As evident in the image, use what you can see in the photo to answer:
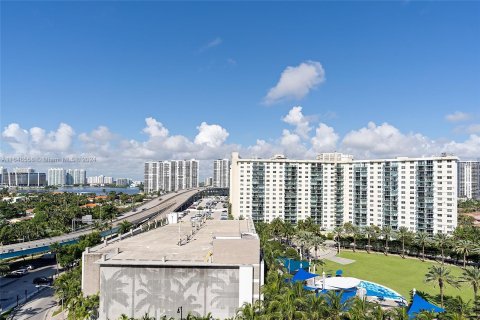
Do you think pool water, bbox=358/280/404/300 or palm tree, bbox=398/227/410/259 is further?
palm tree, bbox=398/227/410/259

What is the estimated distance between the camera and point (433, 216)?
94.4 m

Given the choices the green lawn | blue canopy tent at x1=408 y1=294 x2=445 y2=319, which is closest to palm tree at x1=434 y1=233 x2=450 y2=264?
the green lawn

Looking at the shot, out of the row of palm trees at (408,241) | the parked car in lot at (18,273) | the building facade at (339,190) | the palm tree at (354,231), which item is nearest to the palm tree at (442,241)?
the row of palm trees at (408,241)

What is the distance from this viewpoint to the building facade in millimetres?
97875

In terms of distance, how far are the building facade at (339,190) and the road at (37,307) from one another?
230 feet

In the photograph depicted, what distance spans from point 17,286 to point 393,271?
7319cm

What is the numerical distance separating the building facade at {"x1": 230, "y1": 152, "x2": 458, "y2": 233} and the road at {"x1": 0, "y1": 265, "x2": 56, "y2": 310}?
63462 millimetres

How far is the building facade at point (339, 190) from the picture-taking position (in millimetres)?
97875

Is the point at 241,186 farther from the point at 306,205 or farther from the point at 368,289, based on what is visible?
the point at 368,289

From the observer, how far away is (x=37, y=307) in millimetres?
49062

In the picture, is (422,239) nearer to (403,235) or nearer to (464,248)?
(403,235)

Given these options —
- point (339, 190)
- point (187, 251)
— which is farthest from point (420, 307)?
point (339, 190)

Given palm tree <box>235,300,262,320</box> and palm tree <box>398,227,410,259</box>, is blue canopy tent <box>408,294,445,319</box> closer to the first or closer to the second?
palm tree <box>235,300,262,320</box>

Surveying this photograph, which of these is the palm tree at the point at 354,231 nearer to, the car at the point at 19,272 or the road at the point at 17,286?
the road at the point at 17,286
